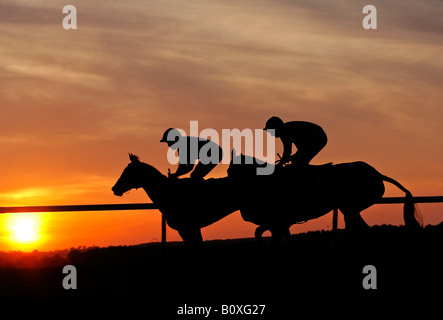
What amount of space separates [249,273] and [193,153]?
220cm

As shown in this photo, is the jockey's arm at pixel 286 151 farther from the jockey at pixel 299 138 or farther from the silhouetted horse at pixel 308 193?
the silhouetted horse at pixel 308 193

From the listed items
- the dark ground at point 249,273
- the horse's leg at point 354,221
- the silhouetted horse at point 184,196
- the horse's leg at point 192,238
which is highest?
the silhouetted horse at point 184,196

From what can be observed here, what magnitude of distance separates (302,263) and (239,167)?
1990 millimetres

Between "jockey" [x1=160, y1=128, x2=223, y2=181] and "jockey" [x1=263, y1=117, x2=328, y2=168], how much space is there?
101cm

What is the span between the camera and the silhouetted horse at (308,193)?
14.6 metres

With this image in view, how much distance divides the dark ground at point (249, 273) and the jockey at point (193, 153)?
153 cm

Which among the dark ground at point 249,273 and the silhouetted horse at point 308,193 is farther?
the silhouetted horse at point 308,193

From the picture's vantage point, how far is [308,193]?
14.7 metres

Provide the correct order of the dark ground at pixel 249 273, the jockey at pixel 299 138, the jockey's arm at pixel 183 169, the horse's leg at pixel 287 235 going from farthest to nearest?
1. the horse's leg at pixel 287 235
2. the jockey at pixel 299 138
3. the jockey's arm at pixel 183 169
4. the dark ground at pixel 249 273

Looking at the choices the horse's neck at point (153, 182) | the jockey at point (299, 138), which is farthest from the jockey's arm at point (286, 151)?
the horse's neck at point (153, 182)

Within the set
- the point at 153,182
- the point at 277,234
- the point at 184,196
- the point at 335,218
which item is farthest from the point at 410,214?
the point at 153,182

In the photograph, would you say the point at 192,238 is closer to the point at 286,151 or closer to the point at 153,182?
the point at 153,182

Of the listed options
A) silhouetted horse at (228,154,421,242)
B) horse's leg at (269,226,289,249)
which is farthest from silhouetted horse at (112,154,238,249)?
horse's leg at (269,226,289,249)
